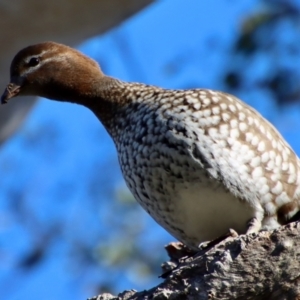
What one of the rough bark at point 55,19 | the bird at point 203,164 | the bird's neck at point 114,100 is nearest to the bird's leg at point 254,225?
the bird at point 203,164

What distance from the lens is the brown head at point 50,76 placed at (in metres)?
5.45

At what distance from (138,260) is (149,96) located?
16.2 ft

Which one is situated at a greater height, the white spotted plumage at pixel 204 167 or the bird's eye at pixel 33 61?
the bird's eye at pixel 33 61

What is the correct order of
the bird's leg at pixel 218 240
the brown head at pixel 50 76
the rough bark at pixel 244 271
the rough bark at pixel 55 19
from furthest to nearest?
1. the rough bark at pixel 55 19
2. the brown head at pixel 50 76
3. the bird's leg at pixel 218 240
4. the rough bark at pixel 244 271

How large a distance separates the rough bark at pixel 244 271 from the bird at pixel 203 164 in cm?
70

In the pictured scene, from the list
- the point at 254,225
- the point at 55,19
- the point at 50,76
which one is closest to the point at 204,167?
the point at 254,225

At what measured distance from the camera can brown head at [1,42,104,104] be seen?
5.45 m

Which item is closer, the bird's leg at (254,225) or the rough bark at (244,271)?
the rough bark at (244,271)

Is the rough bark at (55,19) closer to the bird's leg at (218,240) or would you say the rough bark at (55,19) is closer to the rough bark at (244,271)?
the bird's leg at (218,240)

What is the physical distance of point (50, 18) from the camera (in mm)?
6984

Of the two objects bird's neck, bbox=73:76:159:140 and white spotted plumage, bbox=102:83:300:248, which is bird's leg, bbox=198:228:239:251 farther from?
bird's neck, bbox=73:76:159:140

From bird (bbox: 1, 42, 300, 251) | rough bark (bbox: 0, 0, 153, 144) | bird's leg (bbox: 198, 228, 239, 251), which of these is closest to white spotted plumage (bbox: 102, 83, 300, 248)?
bird (bbox: 1, 42, 300, 251)

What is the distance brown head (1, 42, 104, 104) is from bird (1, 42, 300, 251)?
0.38 meters

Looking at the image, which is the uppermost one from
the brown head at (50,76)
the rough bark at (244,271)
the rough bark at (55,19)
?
the rough bark at (55,19)
